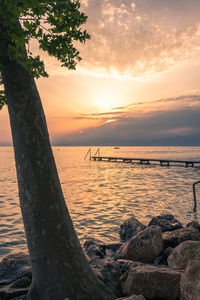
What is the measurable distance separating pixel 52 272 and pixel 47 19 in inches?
170

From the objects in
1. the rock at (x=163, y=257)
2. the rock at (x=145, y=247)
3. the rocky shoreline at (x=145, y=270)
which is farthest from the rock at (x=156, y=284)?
the rock at (x=163, y=257)

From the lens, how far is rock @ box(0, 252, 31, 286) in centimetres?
557

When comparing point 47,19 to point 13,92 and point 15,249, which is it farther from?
point 15,249

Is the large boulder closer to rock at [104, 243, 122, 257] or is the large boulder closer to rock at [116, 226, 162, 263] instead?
rock at [104, 243, 122, 257]

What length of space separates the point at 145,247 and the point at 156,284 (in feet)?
8.51

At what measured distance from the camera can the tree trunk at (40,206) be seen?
13.4 feet

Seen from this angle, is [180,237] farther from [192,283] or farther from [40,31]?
[40,31]

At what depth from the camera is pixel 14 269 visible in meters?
5.89

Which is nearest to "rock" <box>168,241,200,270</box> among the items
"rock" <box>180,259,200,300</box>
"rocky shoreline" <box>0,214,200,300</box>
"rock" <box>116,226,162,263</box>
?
"rocky shoreline" <box>0,214,200,300</box>

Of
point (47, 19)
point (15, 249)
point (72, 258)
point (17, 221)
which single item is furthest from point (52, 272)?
point (17, 221)

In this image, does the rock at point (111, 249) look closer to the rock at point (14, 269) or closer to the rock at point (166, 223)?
the rock at point (166, 223)

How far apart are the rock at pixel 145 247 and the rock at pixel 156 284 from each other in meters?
2.51

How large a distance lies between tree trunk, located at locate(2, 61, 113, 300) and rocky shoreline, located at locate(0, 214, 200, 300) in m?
0.83

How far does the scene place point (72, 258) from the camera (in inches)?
166
